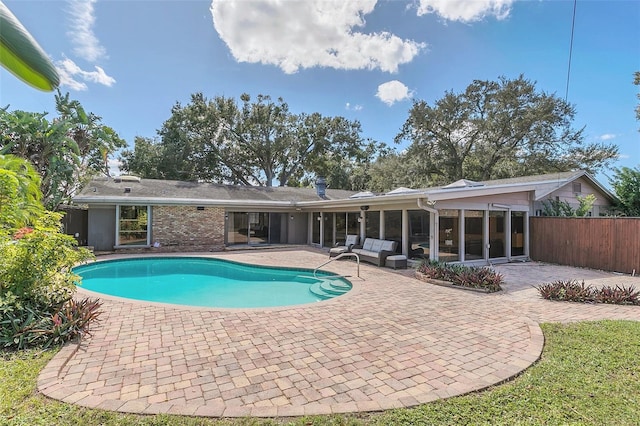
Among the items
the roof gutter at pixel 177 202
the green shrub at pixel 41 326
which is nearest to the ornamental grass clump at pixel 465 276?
the green shrub at pixel 41 326

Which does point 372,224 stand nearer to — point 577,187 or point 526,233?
point 526,233

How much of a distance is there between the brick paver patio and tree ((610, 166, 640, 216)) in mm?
11419

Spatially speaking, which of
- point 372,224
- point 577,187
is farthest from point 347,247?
point 577,187

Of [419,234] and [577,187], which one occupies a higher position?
[577,187]

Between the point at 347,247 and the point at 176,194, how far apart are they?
9334mm

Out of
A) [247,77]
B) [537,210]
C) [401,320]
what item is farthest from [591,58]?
[247,77]

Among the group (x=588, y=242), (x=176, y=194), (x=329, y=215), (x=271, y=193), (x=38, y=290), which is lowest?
(x=38, y=290)

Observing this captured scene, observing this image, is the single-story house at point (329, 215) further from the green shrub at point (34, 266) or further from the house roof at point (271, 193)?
the green shrub at point (34, 266)

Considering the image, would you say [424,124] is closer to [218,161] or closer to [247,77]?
[247,77]

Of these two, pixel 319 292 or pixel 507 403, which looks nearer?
pixel 507 403

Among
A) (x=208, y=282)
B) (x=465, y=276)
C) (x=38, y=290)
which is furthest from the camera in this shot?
(x=208, y=282)

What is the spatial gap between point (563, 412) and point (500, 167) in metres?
26.9

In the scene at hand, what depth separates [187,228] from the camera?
53.3ft

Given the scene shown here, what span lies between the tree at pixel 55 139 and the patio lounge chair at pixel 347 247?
10651 mm
